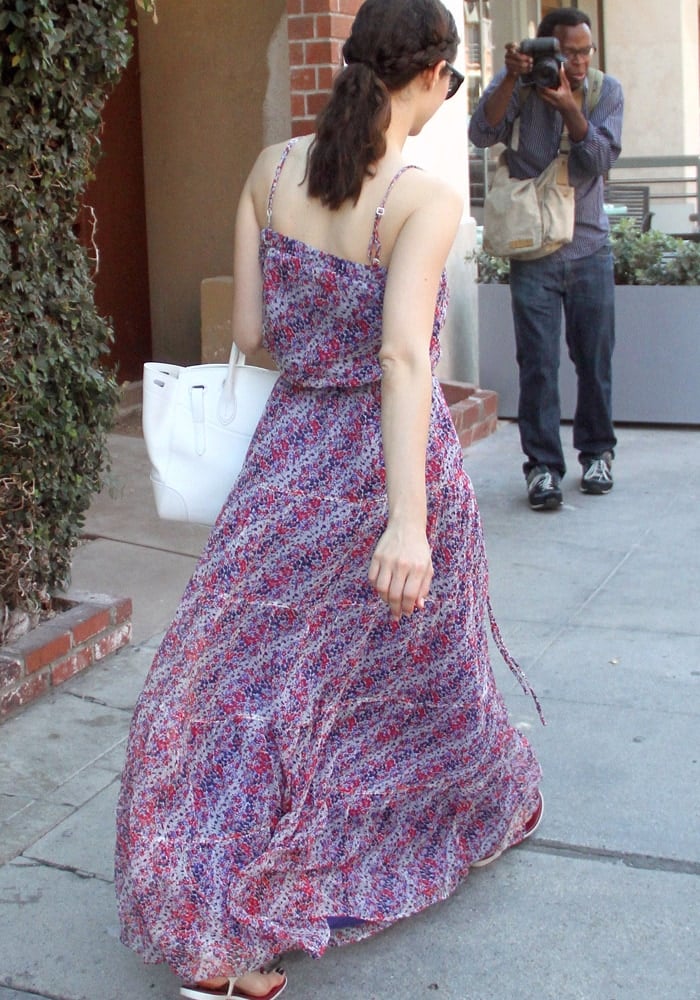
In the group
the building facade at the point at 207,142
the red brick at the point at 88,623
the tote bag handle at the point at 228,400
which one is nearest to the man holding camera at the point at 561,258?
the building facade at the point at 207,142

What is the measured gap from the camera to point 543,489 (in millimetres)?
5781

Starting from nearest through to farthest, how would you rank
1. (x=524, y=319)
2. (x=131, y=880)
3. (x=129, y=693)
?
1. (x=131, y=880)
2. (x=129, y=693)
3. (x=524, y=319)

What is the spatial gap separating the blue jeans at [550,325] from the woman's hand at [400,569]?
11.8ft

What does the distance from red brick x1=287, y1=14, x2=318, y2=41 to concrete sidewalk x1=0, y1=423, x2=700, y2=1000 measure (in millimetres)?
2170

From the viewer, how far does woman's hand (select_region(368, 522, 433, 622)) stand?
2307 mm

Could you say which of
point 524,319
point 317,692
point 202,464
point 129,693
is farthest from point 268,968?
point 524,319

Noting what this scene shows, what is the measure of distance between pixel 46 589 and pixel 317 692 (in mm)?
1866

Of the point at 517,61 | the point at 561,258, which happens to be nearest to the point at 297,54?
the point at 517,61

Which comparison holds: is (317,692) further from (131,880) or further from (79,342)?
(79,342)

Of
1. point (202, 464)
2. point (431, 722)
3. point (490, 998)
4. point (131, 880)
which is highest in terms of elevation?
point (202, 464)

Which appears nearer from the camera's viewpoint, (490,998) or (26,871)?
(490,998)

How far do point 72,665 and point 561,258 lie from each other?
284 cm

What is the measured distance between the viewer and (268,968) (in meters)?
2.64

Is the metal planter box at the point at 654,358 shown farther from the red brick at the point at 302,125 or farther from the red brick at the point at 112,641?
the red brick at the point at 112,641
